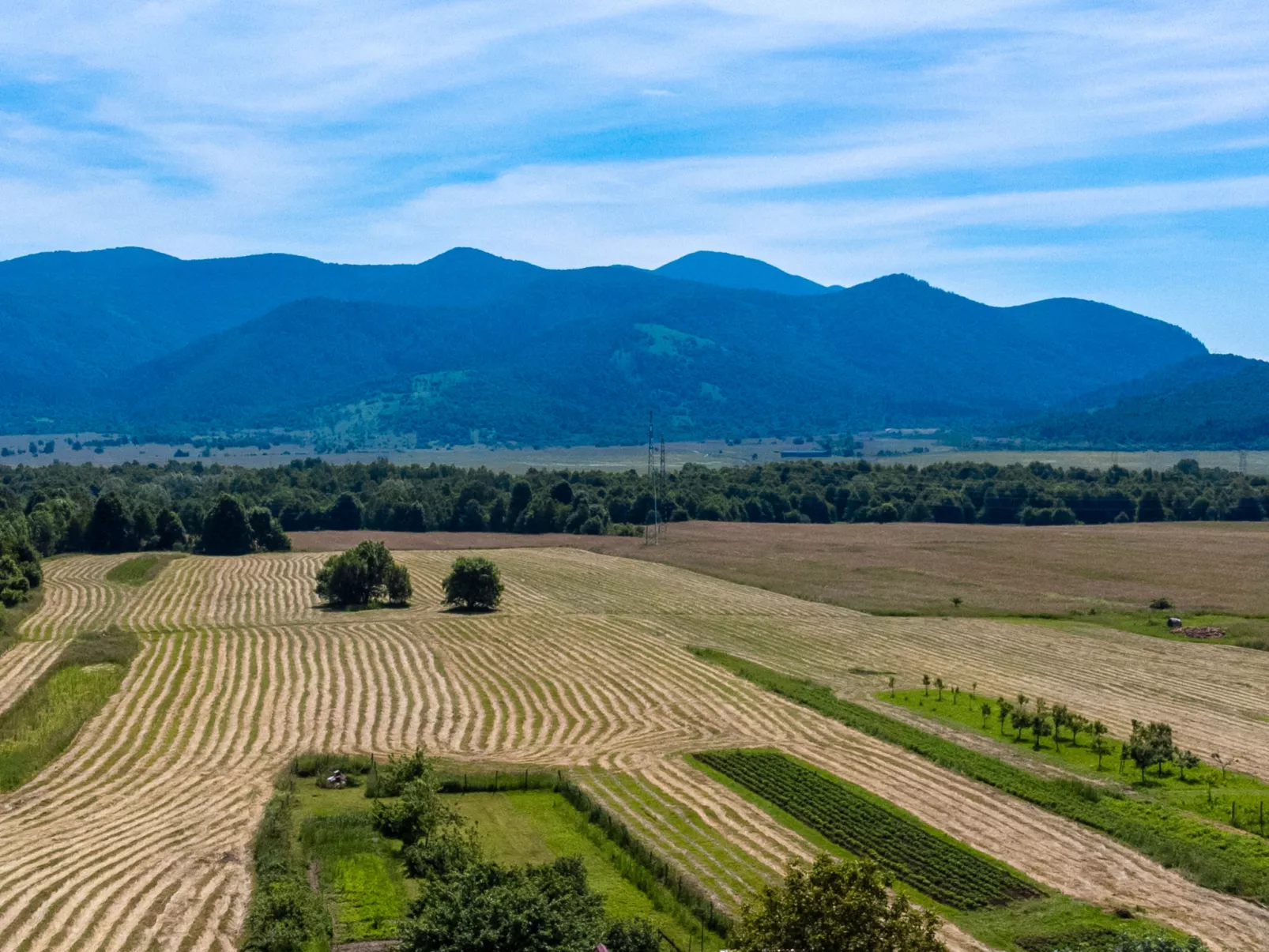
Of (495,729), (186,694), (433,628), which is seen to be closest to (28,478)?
(433,628)

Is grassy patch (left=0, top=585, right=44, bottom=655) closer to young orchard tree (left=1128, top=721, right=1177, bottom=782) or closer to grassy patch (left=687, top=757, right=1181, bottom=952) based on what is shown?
grassy patch (left=687, top=757, right=1181, bottom=952)

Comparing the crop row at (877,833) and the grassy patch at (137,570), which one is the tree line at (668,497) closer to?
the grassy patch at (137,570)

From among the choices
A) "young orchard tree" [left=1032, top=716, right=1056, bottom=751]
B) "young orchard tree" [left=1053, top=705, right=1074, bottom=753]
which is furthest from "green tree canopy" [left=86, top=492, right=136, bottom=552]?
"young orchard tree" [left=1053, top=705, right=1074, bottom=753]

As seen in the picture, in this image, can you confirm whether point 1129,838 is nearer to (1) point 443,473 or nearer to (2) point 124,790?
(2) point 124,790

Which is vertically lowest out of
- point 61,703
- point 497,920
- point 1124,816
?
point 61,703

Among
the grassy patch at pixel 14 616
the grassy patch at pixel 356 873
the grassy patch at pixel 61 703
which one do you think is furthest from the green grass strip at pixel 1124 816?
the grassy patch at pixel 14 616

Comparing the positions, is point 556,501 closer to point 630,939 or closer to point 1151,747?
point 1151,747

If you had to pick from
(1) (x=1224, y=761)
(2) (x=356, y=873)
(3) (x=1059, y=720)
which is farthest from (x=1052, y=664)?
(2) (x=356, y=873)
